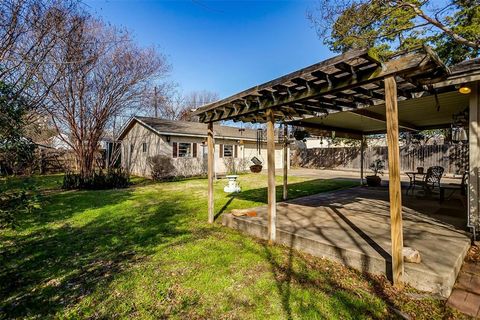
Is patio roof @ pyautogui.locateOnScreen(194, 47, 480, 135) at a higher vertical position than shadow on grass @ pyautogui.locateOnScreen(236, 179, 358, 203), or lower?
higher

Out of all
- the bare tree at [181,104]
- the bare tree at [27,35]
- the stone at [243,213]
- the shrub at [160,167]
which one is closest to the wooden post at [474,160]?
the stone at [243,213]

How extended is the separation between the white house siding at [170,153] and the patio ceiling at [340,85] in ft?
32.1

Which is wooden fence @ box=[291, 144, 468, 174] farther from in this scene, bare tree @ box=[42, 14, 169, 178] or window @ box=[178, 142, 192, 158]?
bare tree @ box=[42, 14, 169, 178]

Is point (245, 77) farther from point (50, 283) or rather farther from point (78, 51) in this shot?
point (50, 283)

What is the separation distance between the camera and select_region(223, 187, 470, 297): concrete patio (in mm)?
2916

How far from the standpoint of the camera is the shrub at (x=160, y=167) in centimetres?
1401

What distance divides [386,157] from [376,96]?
54.2ft

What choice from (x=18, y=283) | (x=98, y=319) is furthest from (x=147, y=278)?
(x=18, y=283)

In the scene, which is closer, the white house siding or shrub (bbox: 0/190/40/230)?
shrub (bbox: 0/190/40/230)

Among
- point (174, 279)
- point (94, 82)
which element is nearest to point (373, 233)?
point (174, 279)

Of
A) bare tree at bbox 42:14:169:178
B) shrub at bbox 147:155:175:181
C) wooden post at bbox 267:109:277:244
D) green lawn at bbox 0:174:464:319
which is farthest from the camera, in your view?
shrub at bbox 147:155:175:181

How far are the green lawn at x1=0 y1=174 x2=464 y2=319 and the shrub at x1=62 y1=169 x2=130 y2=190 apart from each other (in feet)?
19.0

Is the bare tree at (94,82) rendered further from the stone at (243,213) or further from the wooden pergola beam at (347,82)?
the wooden pergola beam at (347,82)

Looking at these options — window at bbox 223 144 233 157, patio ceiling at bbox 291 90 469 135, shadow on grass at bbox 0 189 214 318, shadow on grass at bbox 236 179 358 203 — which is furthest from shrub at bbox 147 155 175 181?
patio ceiling at bbox 291 90 469 135
